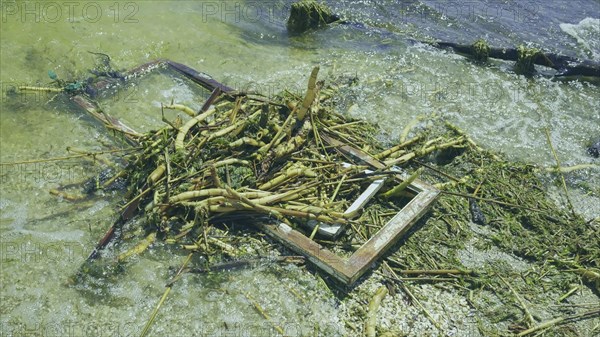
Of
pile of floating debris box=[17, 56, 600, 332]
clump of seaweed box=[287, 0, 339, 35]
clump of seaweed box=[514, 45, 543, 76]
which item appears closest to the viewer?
pile of floating debris box=[17, 56, 600, 332]

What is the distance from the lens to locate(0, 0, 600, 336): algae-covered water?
4883mm

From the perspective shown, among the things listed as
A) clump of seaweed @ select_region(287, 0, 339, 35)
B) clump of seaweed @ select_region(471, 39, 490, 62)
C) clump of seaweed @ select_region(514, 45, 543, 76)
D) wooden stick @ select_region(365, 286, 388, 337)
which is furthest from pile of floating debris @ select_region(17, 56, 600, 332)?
clump of seaweed @ select_region(287, 0, 339, 35)

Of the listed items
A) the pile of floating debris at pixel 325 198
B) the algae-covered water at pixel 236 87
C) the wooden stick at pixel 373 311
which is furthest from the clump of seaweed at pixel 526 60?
the wooden stick at pixel 373 311

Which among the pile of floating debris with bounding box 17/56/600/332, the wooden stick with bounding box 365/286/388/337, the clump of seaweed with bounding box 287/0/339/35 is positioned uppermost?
the clump of seaweed with bounding box 287/0/339/35

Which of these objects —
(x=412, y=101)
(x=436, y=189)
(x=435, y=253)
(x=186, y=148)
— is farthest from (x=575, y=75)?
(x=186, y=148)

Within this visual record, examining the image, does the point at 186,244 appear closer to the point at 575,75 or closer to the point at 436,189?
the point at 436,189

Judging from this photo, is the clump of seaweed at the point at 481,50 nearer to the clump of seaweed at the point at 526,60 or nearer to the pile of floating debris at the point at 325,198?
the clump of seaweed at the point at 526,60

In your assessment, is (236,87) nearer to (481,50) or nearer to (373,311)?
(481,50)

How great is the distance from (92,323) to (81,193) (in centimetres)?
189

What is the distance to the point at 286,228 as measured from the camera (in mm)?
5250

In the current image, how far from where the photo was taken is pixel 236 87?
27.3 feet

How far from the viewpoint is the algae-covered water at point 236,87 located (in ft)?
16.0

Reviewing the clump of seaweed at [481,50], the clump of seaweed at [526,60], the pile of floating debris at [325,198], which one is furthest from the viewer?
the clump of seaweed at [481,50]

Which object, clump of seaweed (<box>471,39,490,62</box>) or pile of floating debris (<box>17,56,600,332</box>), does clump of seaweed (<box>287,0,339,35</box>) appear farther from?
pile of floating debris (<box>17,56,600,332</box>)
